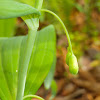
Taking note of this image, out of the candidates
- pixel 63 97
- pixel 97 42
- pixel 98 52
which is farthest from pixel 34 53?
pixel 97 42

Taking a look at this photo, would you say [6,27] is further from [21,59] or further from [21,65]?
[21,65]

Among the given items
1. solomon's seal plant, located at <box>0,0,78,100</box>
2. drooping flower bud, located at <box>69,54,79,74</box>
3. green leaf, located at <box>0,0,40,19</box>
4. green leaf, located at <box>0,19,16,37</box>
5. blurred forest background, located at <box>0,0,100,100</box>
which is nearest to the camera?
green leaf, located at <box>0,0,40,19</box>

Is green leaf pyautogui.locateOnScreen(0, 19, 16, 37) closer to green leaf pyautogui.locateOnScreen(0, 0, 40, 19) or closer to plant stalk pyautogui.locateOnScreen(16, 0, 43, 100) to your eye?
plant stalk pyautogui.locateOnScreen(16, 0, 43, 100)

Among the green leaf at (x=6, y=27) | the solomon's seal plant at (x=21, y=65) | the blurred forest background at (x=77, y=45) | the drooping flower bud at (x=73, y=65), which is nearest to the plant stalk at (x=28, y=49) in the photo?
the solomon's seal plant at (x=21, y=65)

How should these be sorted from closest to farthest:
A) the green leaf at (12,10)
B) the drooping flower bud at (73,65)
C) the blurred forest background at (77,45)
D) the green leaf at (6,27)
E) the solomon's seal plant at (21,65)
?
the green leaf at (12,10)
the drooping flower bud at (73,65)
the solomon's seal plant at (21,65)
the blurred forest background at (77,45)
the green leaf at (6,27)

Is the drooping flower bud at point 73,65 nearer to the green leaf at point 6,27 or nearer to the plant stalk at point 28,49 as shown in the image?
the plant stalk at point 28,49

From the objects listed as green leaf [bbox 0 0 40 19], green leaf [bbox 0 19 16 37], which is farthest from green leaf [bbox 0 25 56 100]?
green leaf [bbox 0 19 16 37]
